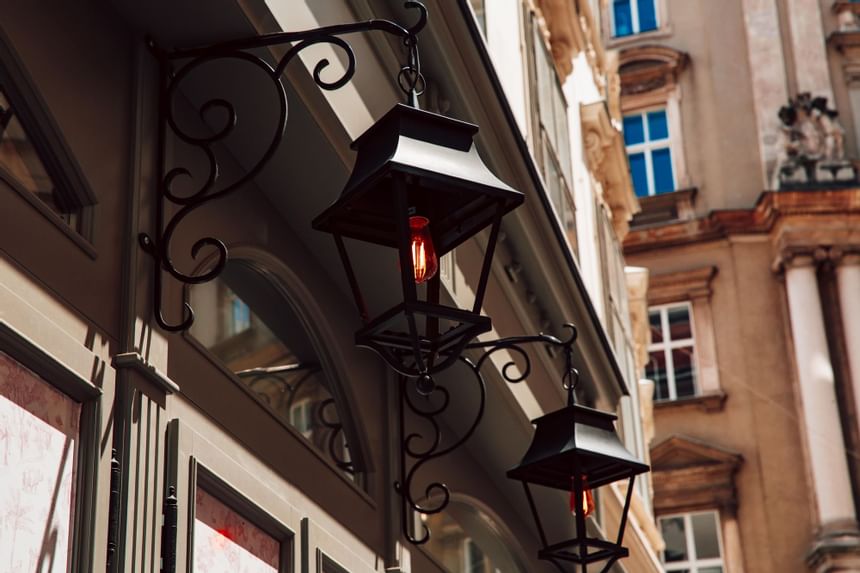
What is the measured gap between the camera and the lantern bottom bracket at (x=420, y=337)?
4430 millimetres

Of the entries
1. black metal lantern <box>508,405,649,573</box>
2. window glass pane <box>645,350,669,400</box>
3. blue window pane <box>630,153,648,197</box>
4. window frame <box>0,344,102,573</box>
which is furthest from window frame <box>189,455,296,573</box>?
blue window pane <box>630,153,648,197</box>

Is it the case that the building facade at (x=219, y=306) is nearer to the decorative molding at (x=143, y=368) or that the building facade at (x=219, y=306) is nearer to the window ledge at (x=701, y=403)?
the decorative molding at (x=143, y=368)

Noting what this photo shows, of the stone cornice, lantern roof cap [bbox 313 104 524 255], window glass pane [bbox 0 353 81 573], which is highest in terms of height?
the stone cornice

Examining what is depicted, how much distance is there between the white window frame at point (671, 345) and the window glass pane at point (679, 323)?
1.5 inches

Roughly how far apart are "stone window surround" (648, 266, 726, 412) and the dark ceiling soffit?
48.0ft

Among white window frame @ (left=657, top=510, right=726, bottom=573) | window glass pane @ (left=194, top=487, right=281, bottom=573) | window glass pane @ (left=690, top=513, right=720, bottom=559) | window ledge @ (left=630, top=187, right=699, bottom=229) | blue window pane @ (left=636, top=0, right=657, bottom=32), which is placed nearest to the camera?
window glass pane @ (left=194, top=487, right=281, bottom=573)

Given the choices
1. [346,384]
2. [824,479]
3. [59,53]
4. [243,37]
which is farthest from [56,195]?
[824,479]

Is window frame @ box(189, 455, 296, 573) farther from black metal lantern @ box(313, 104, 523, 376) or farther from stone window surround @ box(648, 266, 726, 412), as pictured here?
stone window surround @ box(648, 266, 726, 412)

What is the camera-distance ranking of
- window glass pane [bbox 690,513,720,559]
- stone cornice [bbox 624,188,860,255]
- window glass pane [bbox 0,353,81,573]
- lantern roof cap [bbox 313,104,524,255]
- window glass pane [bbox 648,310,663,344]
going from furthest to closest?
window glass pane [bbox 648,310,663,344] < stone cornice [bbox 624,188,860,255] < window glass pane [bbox 690,513,720,559] < lantern roof cap [bbox 313,104,524,255] < window glass pane [bbox 0,353,81,573]

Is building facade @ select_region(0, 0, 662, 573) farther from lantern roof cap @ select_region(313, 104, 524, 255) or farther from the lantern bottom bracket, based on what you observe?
the lantern bottom bracket

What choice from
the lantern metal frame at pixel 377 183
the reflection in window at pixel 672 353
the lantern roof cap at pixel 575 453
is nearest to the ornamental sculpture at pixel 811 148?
the reflection in window at pixel 672 353

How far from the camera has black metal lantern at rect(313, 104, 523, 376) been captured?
4.40 meters

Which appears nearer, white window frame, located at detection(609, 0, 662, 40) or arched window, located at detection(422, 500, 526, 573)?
arched window, located at detection(422, 500, 526, 573)

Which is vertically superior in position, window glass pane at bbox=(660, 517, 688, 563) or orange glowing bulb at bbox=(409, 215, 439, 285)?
window glass pane at bbox=(660, 517, 688, 563)
